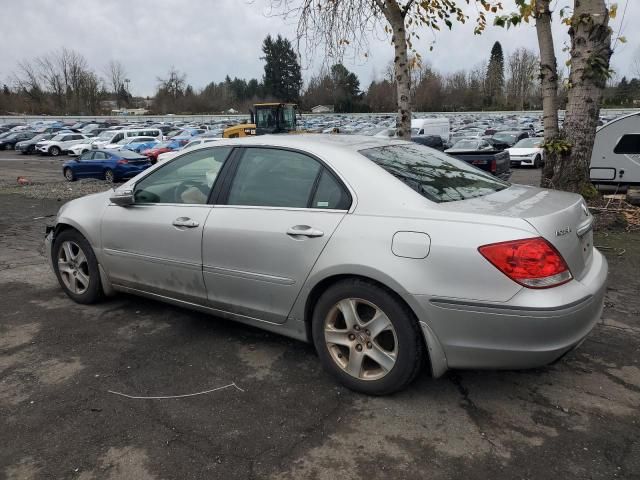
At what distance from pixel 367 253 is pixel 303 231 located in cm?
47

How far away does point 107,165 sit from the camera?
20078 millimetres

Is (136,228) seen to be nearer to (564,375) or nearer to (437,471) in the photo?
(437,471)

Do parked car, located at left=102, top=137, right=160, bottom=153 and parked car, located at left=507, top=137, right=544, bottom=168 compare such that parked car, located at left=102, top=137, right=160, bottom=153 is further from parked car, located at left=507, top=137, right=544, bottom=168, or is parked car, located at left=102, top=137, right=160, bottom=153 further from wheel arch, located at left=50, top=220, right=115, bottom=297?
wheel arch, located at left=50, top=220, right=115, bottom=297

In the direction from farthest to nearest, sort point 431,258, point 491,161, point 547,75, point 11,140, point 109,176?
point 11,140 < point 109,176 < point 491,161 < point 547,75 < point 431,258

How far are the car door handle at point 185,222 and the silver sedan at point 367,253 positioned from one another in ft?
0.03

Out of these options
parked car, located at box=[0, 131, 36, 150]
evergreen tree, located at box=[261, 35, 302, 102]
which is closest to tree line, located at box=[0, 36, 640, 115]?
evergreen tree, located at box=[261, 35, 302, 102]

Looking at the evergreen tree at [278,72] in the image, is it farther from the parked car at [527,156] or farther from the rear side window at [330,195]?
the rear side window at [330,195]

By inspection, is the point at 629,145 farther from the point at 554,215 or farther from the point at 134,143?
the point at 134,143

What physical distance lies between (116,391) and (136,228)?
1.37 meters

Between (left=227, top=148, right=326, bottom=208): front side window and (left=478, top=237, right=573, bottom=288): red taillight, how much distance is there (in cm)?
121

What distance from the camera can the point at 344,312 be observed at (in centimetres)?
300

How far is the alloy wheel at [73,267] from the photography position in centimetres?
460

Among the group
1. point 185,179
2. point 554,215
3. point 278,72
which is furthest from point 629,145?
point 278,72

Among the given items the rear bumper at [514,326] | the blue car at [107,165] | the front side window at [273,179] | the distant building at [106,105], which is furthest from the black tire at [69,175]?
the distant building at [106,105]
